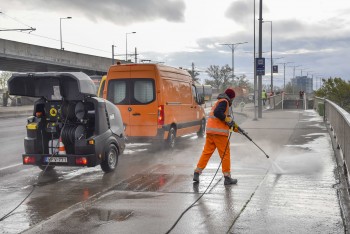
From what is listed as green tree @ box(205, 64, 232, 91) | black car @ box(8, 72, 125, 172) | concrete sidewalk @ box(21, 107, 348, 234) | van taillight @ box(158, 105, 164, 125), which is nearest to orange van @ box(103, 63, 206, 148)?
van taillight @ box(158, 105, 164, 125)

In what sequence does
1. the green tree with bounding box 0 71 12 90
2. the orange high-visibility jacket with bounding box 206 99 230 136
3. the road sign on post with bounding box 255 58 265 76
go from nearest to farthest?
the orange high-visibility jacket with bounding box 206 99 230 136
the road sign on post with bounding box 255 58 265 76
the green tree with bounding box 0 71 12 90

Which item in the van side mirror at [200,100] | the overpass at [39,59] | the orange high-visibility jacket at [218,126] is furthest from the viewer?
the overpass at [39,59]

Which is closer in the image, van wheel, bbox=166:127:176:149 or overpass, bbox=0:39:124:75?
van wheel, bbox=166:127:176:149

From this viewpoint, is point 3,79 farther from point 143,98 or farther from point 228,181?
point 228,181

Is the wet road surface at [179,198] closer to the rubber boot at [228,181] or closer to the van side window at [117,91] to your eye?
the rubber boot at [228,181]

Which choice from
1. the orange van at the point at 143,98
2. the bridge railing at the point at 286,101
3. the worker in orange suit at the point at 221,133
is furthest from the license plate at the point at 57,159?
the bridge railing at the point at 286,101

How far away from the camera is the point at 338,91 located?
109 ft

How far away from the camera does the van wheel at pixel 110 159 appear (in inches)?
328

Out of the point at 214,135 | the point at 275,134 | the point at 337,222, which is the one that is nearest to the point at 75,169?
the point at 214,135

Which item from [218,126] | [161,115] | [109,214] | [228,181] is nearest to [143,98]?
[161,115]

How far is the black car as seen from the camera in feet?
26.1

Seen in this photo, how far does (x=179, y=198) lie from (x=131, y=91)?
553 centimetres

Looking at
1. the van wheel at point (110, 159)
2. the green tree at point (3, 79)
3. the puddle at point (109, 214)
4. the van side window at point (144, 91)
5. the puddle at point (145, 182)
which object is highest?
the green tree at point (3, 79)

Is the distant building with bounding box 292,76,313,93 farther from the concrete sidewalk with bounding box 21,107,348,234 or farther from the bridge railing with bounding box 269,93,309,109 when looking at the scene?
the concrete sidewalk with bounding box 21,107,348,234
